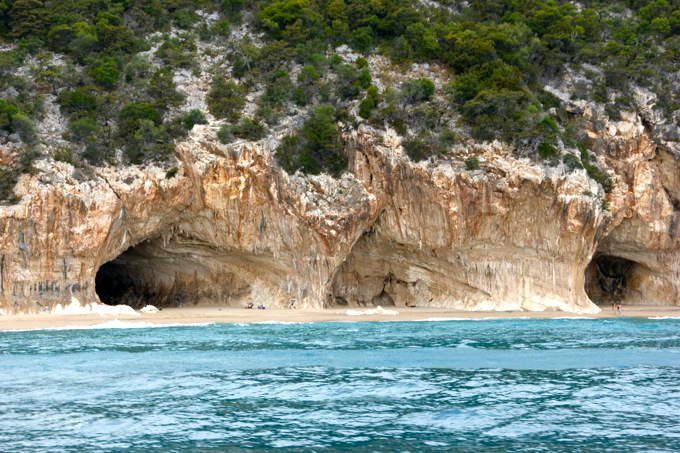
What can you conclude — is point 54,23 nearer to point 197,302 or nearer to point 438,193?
point 197,302

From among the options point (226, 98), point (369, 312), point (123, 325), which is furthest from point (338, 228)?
point (123, 325)

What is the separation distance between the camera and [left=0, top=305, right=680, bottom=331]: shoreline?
34.5 m

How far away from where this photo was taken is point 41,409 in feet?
50.7

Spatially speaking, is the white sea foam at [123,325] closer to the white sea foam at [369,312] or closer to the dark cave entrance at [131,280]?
the white sea foam at [369,312]

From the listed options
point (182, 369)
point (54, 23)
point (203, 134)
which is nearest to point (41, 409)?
point (182, 369)

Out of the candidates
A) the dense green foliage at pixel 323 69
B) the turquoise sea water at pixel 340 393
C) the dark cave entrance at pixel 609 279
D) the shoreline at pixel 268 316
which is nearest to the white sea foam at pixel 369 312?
the shoreline at pixel 268 316

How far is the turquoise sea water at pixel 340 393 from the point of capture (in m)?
13.0

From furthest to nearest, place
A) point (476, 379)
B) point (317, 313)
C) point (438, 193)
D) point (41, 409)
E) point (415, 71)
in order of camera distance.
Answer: point (415, 71) < point (438, 193) < point (317, 313) < point (476, 379) < point (41, 409)

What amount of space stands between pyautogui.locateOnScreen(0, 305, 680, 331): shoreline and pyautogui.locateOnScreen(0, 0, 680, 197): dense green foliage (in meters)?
7.40

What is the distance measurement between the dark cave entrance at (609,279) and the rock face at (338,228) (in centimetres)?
413

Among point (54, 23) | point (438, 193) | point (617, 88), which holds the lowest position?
point (438, 193)

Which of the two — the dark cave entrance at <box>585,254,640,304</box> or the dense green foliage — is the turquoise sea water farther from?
the dark cave entrance at <box>585,254,640,304</box>

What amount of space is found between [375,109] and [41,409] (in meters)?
32.0

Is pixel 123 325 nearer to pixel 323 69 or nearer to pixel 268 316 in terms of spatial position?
pixel 268 316
